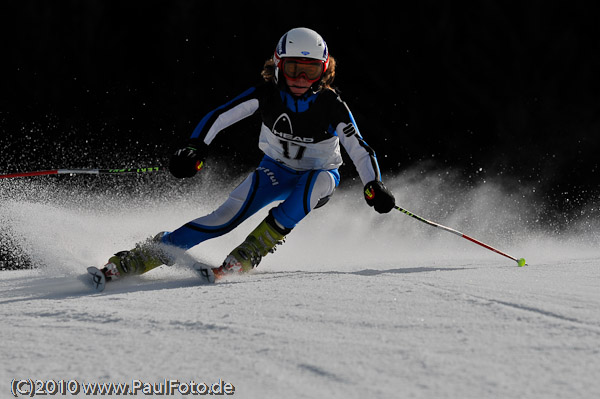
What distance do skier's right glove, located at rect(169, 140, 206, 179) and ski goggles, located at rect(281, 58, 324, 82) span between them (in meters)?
0.59

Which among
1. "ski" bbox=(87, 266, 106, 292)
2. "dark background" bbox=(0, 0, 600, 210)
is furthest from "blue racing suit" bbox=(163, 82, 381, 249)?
"dark background" bbox=(0, 0, 600, 210)

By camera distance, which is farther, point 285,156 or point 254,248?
point 285,156

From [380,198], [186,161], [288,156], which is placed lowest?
[380,198]

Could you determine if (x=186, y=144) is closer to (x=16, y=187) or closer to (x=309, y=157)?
(x=309, y=157)

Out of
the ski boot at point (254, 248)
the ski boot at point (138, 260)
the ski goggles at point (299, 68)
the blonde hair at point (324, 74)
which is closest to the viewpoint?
the ski boot at point (138, 260)

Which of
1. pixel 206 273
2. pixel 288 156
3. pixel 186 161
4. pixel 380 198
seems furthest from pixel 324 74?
pixel 206 273

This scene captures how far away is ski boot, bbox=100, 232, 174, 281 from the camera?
115 inches

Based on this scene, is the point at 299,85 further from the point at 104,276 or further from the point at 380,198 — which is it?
the point at 104,276

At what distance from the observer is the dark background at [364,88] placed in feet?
25.4

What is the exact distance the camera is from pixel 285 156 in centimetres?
345

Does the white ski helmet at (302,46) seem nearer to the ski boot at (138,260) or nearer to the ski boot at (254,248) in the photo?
the ski boot at (254,248)

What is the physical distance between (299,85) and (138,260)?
3.72ft

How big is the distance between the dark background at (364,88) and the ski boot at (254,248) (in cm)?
469

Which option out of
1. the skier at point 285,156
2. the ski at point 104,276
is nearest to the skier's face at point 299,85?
the skier at point 285,156
